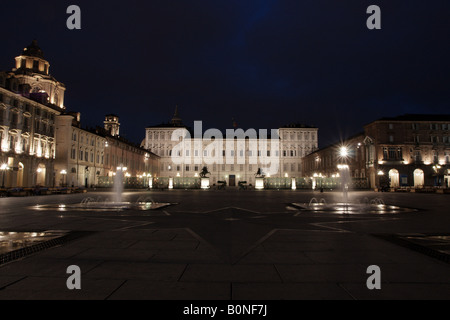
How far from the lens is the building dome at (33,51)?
183 feet

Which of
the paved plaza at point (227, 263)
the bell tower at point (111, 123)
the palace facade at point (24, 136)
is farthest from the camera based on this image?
the bell tower at point (111, 123)

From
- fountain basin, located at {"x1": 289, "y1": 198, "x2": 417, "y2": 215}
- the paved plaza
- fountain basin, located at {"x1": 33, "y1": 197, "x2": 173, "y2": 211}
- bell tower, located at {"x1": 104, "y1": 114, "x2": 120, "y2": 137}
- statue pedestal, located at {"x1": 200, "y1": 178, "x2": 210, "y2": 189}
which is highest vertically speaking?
bell tower, located at {"x1": 104, "y1": 114, "x2": 120, "y2": 137}

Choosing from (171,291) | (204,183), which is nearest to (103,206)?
(171,291)

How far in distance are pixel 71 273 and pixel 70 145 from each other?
163 ft

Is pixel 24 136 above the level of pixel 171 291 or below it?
above

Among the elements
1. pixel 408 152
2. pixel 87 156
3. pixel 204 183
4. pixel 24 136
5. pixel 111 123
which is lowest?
pixel 204 183

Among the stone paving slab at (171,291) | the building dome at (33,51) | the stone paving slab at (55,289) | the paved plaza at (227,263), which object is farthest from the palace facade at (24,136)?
the stone paving slab at (171,291)

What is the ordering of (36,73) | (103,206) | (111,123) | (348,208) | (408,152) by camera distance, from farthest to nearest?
1. (111,123)
2. (36,73)
3. (408,152)
4. (103,206)
5. (348,208)

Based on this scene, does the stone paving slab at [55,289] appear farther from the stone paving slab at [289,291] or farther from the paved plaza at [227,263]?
the stone paving slab at [289,291]

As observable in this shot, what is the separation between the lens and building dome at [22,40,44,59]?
183 feet

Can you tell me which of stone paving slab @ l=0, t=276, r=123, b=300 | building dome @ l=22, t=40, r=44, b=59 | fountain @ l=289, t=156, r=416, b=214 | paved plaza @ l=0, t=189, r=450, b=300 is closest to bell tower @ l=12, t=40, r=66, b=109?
building dome @ l=22, t=40, r=44, b=59

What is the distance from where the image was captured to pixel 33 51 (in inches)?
2221

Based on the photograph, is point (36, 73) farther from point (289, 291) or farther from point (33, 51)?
point (289, 291)

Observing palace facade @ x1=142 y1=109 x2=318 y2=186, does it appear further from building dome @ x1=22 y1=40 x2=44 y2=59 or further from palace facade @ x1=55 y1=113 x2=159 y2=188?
building dome @ x1=22 y1=40 x2=44 y2=59
